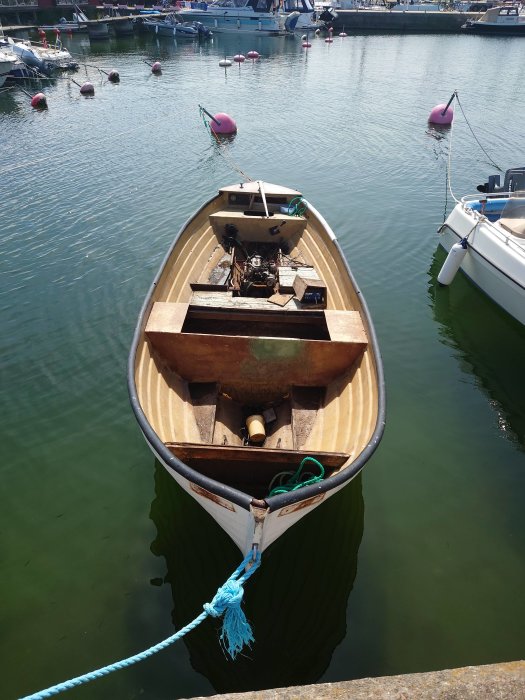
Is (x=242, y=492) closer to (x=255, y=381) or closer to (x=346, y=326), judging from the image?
(x=255, y=381)

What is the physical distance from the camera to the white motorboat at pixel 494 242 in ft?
41.2

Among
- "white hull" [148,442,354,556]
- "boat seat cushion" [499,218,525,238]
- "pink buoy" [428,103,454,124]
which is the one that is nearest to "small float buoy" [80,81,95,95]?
"pink buoy" [428,103,454,124]

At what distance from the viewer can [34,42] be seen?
55.7m

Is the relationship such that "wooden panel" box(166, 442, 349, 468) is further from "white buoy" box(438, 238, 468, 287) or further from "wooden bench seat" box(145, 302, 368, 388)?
"white buoy" box(438, 238, 468, 287)

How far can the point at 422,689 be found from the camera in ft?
13.6

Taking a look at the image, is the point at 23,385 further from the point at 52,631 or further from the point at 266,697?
the point at 266,697

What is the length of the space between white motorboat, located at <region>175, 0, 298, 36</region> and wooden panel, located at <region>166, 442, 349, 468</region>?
281ft

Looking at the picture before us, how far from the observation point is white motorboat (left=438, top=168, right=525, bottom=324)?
1256 centimetres

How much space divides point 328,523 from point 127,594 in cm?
338

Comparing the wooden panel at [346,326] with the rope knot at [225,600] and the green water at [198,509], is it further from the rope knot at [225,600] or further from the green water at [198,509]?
the rope knot at [225,600]

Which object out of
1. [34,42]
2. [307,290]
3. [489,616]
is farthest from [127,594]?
[34,42]

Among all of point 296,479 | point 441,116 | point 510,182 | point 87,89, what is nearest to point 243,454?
point 296,479

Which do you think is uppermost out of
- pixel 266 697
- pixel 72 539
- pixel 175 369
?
pixel 266 697

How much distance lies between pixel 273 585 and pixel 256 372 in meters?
3.79
